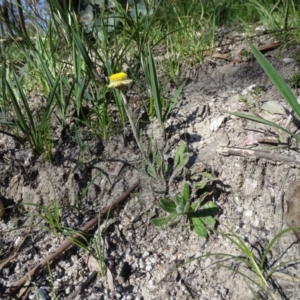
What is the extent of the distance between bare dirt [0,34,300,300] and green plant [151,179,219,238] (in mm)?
35

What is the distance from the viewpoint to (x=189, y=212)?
1284 millimetres

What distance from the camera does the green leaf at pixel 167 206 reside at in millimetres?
1275

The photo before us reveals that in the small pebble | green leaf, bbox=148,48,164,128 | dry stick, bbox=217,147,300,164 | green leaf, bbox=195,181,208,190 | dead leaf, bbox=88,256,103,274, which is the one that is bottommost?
dead leaf, bbox=88,256,103,274

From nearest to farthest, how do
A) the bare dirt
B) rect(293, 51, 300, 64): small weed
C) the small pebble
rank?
the bare dirt, the small pebble, rect(293, 51, 300, 64): small weed

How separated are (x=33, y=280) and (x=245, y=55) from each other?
4.35 feet

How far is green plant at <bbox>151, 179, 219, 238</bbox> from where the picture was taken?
1264 millimetres

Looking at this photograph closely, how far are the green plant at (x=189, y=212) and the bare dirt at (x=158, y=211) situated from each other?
0.04 m

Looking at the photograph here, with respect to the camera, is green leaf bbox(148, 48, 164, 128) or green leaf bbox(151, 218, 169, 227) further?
green leaf bbox(148, 48, 164, 128)

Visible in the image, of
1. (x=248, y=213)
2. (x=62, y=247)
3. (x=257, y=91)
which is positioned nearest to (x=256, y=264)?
(x=248, y=213)

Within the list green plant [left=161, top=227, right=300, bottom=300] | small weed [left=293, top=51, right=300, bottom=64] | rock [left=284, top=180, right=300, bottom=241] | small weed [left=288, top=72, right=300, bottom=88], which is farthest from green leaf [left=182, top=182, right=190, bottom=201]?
small weed [left=293, top=51, right=300, bottom=64]

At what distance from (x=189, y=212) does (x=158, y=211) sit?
0.13 metres

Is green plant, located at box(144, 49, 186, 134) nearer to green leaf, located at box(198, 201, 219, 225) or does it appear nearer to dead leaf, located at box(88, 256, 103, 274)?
green leaf, located at box(198, 201, 219, 225)

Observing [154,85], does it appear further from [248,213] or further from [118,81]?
[248,213]

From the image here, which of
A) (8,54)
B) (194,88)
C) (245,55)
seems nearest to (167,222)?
(194,88)
